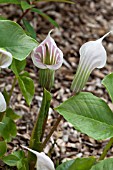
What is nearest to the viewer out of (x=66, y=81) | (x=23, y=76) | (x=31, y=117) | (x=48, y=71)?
(x=48, y=71)

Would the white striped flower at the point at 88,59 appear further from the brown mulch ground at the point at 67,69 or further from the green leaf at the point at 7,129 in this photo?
the brown mulch ground at the point at 67,69

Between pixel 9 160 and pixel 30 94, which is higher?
pixel 30 94

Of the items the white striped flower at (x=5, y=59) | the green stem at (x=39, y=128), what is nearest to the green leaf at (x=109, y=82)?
the green stem at (x=39, y=128)

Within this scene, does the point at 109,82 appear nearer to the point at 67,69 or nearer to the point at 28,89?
the point at 28,89

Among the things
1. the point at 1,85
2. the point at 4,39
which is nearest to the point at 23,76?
the point at 4,39

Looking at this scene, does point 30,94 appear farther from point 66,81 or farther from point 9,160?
point 66,81

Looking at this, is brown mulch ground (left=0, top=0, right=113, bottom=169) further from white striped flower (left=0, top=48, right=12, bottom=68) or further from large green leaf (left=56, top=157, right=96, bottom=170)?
white striped flower (left=0, top=48, right=12, bottom=68)
